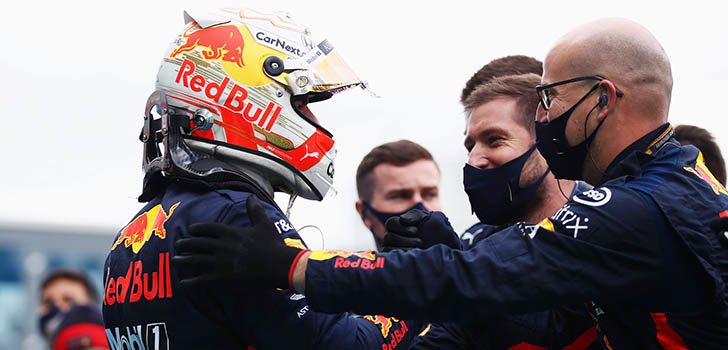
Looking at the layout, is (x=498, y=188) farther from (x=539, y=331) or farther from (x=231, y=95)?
(x=231, y=95)

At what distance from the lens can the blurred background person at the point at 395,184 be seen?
7527 mm

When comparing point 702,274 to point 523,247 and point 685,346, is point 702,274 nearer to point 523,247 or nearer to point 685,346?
point 685,346

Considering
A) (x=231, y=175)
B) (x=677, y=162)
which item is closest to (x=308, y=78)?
(x=231, y=175)

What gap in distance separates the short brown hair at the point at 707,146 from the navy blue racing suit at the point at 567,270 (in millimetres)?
2849

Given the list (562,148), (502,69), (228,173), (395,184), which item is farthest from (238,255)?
(395,184)

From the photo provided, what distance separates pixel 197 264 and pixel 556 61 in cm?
168

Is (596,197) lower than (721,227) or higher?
higher

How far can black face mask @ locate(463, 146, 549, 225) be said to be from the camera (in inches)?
195

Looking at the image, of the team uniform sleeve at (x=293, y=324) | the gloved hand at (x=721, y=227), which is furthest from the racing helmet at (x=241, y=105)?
the gloved hand at (x=721, y=227)

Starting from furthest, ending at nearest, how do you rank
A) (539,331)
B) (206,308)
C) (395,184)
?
(395,184) → (539,331) → (206,308)

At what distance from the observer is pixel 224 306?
3801 millimetres

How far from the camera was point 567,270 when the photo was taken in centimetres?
357

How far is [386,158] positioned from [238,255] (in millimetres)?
4281

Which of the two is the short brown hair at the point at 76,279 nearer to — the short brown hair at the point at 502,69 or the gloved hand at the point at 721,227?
the short brown hair at the point at 502,69
